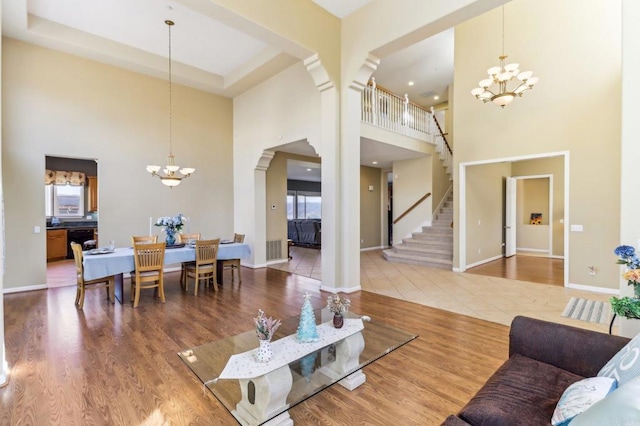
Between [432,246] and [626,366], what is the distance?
6.79 m

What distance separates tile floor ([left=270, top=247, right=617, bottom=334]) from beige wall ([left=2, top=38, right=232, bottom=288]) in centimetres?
287

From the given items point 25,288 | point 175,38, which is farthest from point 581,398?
point 25,288

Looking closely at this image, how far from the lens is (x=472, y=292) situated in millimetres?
4984

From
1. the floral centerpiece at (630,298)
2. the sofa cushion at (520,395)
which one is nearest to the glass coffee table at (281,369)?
the sofa cushion at (520,395)

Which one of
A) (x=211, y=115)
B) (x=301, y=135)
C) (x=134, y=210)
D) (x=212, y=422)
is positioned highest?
(x=211, y=115)

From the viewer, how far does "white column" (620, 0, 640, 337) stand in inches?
87.6

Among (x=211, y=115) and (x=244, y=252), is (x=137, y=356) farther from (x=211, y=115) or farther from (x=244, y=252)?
(x=211, y=115)

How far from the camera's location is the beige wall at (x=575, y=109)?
4906 mm

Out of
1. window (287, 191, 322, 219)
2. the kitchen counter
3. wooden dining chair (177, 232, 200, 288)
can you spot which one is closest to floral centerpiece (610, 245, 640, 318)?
wooden dining chair (177, 232, 200, 288)

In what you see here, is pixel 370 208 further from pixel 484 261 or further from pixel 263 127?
pixel 263 127

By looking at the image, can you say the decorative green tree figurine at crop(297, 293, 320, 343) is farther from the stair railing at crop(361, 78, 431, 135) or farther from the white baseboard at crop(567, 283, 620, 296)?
the white baseboard at crop(567, 283, 620, 296)

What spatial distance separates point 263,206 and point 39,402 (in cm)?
531

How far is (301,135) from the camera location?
5.95 meters

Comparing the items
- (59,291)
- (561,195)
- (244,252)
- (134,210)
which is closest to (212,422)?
(244,252)
